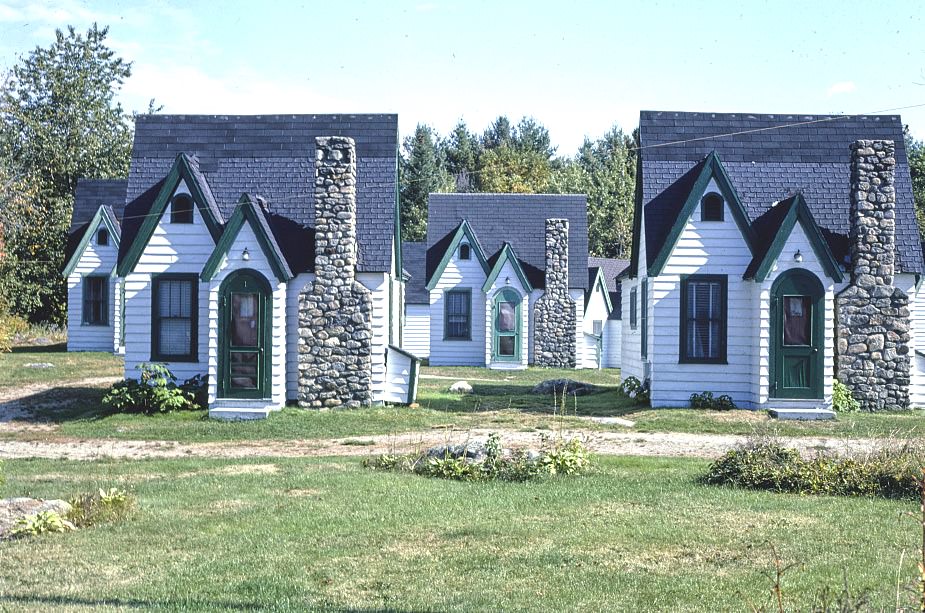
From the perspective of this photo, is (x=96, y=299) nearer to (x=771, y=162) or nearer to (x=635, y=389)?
(x=635, y=389)

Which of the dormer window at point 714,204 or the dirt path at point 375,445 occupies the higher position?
the dormer window at point 714,204

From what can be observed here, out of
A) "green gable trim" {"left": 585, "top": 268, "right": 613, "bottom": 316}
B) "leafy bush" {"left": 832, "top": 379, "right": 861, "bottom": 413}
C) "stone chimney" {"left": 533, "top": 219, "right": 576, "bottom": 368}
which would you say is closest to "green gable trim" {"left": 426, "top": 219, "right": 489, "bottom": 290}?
"stone chimney" {"left": 533, "top": 219, "right": 576, "bottom": 368}

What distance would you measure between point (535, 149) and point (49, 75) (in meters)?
46.5

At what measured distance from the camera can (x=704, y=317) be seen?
22.7m

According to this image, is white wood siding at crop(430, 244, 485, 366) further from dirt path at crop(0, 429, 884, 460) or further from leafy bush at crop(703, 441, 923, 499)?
leafy bush at crop(703, 441, 923, 499)

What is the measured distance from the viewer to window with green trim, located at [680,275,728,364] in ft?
74.3

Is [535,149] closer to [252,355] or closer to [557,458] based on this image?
[252,355]

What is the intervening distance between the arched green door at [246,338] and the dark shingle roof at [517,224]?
20428 mm

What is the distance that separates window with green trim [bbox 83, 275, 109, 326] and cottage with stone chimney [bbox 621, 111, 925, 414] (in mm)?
22586

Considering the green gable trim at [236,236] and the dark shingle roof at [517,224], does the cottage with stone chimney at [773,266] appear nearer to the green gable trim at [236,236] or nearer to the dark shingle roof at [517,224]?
the green gable trim at [236,236]

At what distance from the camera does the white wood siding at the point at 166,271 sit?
22344mm

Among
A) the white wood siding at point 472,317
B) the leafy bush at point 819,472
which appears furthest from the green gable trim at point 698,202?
the white wood siding at point 472,317

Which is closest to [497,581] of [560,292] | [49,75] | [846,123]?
[846,123]

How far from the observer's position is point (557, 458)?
14.2 meters
